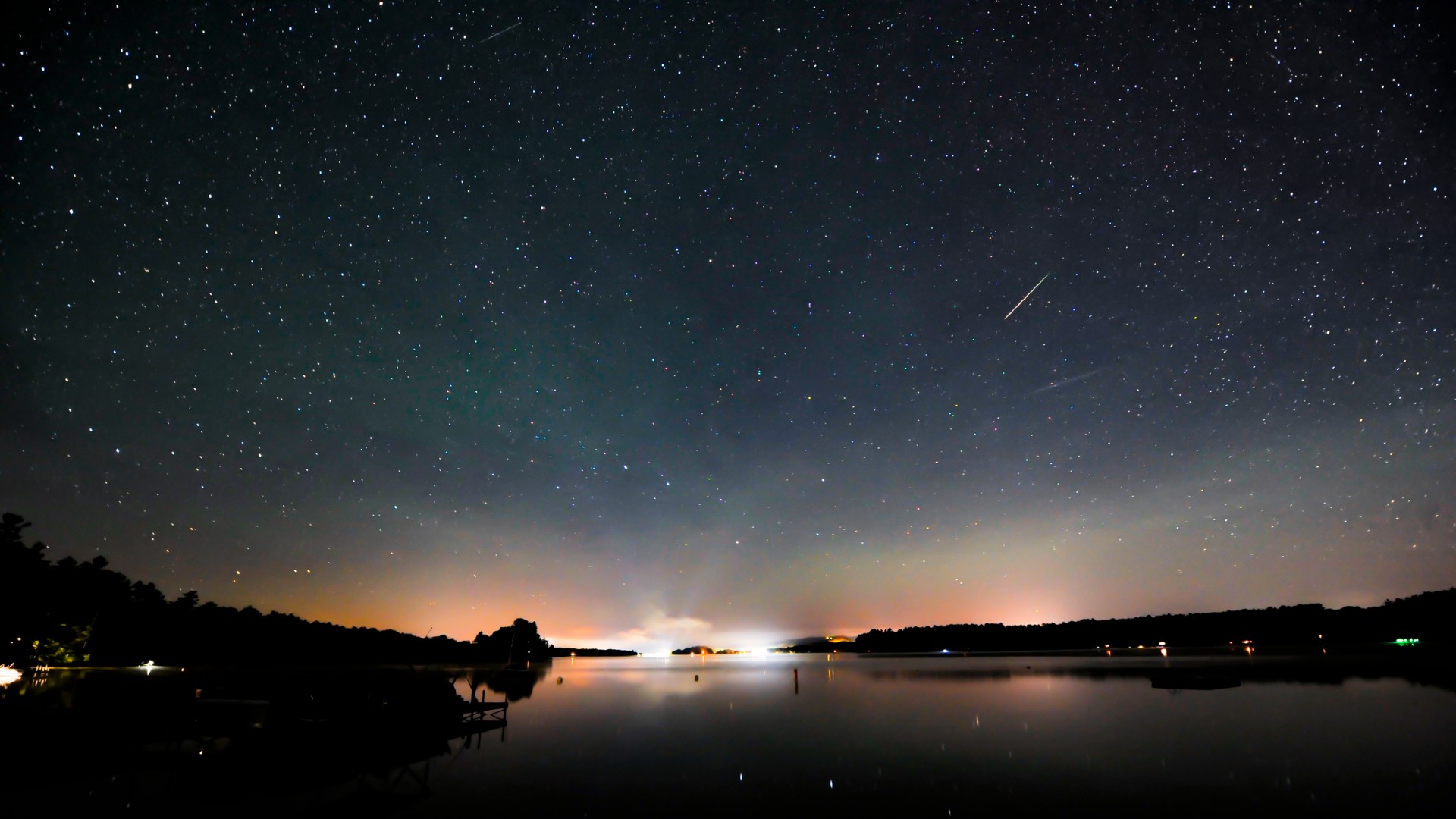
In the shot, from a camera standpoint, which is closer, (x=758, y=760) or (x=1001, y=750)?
(x=758, y=760)

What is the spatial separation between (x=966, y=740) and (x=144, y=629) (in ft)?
487

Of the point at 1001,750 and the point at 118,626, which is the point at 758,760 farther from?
the point at 118,626

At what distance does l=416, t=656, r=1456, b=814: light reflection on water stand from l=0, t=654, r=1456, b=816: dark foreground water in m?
0.18

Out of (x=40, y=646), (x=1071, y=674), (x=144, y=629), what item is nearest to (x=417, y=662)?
(x=144, y=629)

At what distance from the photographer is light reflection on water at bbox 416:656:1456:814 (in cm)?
2484

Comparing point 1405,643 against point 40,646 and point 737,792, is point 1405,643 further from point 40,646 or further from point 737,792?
point 40,646

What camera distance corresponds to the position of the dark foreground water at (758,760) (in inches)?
892

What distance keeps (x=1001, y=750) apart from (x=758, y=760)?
12125 millimetres

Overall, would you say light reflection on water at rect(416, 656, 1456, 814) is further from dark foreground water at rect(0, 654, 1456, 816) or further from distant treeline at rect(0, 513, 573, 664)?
distant treeline at rect(0, 513, 573, 664)

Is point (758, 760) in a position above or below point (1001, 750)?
above

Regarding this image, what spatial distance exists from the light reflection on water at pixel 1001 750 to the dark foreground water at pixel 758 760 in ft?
0.60

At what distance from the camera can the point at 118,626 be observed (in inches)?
4660

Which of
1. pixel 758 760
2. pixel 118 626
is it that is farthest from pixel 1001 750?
pixel 118 626

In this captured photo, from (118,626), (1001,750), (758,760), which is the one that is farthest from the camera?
(118,626)
